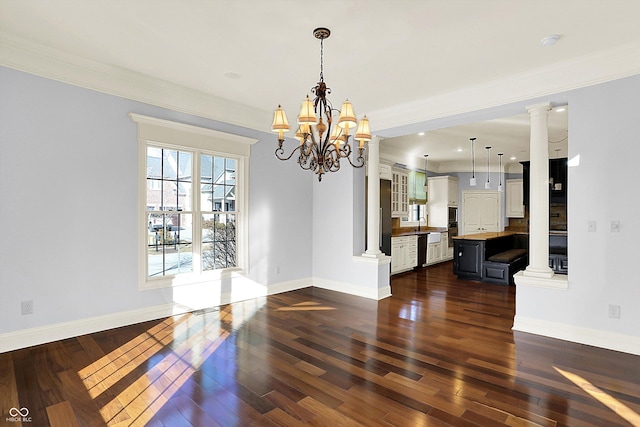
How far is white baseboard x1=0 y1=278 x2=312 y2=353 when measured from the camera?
3.31 m

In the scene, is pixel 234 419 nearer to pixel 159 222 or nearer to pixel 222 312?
pixel 222 312

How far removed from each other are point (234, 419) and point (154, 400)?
65 centimetres

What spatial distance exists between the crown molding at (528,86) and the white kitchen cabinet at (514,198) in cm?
700

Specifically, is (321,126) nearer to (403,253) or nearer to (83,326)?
(83,326)

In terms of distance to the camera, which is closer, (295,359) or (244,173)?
(295,359)

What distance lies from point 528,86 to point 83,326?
5657mm

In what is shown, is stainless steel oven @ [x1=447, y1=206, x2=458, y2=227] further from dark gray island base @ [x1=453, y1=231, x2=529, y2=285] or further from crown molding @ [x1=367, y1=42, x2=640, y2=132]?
crown molding @ [x1=367, y1=42, x2=640, y2=132]

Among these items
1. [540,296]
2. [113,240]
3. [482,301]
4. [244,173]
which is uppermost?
[244,173]

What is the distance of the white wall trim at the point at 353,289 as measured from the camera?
18.0 feet

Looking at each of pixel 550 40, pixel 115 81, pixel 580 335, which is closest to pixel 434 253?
pixel 580 335

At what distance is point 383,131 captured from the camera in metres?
5.45

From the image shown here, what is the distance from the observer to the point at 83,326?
12.2 feet

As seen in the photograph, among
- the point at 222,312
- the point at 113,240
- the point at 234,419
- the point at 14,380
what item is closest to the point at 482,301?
the point at 222,312

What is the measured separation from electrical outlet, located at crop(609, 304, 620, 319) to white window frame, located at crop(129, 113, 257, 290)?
4.48 metres
